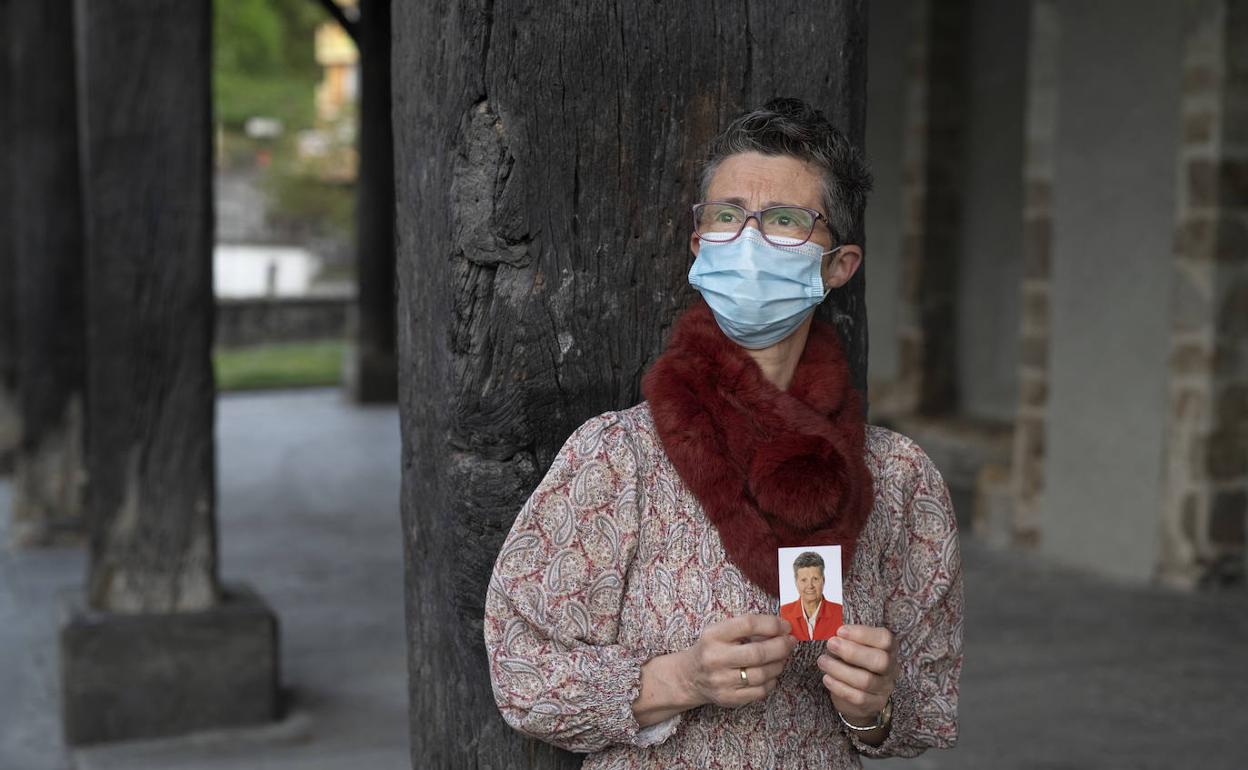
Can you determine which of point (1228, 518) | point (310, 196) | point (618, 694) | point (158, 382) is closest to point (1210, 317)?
point (1228, 518)

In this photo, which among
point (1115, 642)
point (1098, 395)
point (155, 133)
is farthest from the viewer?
point (1098, 395)

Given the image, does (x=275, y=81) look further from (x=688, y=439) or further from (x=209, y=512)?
(x=688, y=439)

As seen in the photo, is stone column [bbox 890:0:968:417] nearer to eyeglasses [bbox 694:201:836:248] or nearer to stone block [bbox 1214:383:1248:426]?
stone block [bbox 1214:383:1248:426]

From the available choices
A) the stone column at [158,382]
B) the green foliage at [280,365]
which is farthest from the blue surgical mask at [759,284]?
the green foliage at [280,365]

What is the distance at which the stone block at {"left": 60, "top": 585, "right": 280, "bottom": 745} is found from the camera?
199 inches

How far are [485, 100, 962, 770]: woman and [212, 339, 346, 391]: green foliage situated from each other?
42.4 ft

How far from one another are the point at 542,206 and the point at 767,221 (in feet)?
1.07

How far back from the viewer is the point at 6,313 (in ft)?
34.5

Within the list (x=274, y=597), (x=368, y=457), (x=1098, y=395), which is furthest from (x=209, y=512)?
(x=368, y=457)

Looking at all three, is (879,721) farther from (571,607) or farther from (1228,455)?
(1228,455)

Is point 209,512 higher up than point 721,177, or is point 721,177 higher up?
point 721,177

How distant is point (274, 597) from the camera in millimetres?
7184

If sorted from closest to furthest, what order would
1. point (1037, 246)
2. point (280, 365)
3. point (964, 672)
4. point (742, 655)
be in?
1. point (742, 655)
2. point (964, 672)
3. point (1037, 246)
4. point (280, 365)

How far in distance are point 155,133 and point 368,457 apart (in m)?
6.45
